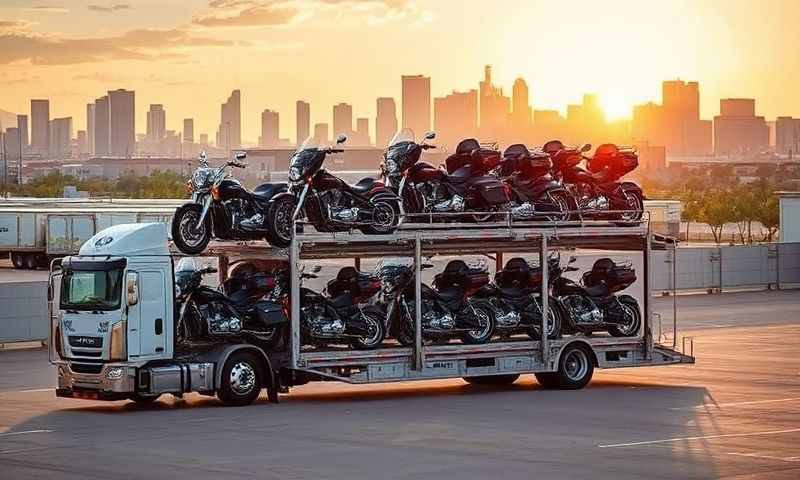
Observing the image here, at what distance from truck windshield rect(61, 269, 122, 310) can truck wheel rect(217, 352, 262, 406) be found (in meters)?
2.02

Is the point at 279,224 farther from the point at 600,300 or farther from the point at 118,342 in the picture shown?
the point at 600,300

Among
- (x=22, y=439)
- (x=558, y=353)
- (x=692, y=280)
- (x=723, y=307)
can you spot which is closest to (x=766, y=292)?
(x=692, y=280)

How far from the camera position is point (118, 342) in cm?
2656

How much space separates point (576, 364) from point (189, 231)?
301 inches

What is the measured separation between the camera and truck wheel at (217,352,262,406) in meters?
27.2

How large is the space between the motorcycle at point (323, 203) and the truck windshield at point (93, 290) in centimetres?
274

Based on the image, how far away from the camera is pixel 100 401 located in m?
28.8

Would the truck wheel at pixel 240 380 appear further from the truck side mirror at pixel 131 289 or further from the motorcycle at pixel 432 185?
the motorcycle at pixel 432 185

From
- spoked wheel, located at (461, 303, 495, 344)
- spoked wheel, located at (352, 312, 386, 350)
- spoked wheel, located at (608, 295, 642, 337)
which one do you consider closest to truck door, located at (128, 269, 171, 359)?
spoked wheel, located at (352, 312, 386, 350)

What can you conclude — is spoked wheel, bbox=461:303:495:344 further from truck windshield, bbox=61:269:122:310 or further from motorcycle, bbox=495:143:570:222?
truck windshield, bbox=61:269:122:310

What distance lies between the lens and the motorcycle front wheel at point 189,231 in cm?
2762

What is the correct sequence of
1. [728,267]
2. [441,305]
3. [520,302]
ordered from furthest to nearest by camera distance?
1. [728,267]
2. [520,302]
3. [441,305]

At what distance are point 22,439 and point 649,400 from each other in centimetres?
1066

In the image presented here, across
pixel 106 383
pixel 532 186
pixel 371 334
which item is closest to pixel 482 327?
pixel 371 334
